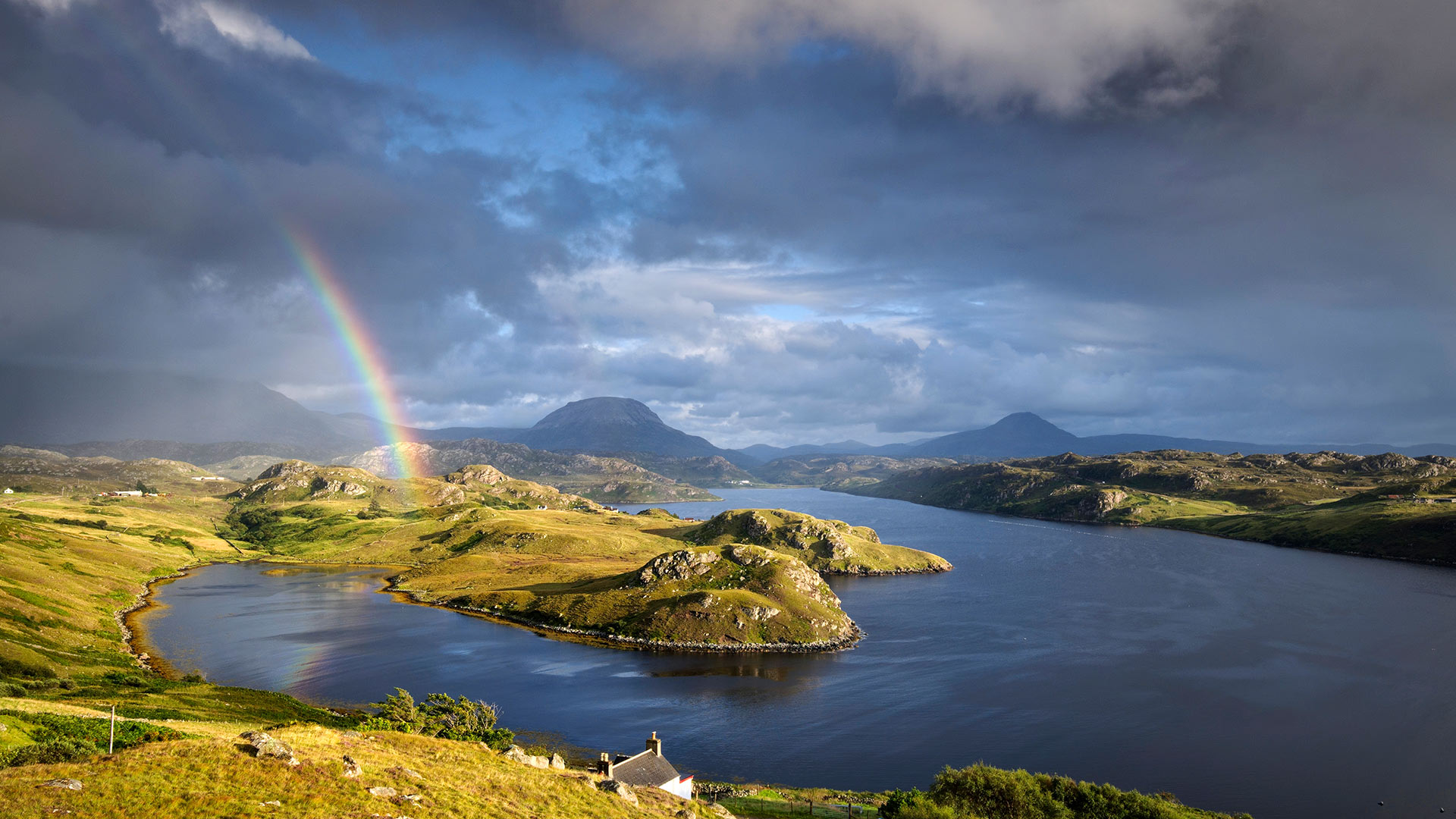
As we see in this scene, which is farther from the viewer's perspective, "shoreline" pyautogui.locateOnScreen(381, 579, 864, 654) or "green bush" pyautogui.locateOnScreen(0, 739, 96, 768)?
"shoreline" pyautogui.locateOnScreen(381, 579, 864, 654)

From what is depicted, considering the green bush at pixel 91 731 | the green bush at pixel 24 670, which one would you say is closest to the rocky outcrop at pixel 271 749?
the green bush at pixel 91 731

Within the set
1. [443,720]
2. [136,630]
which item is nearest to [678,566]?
[443,720]

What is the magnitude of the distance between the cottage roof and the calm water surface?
25.5 m

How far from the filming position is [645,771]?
201ft

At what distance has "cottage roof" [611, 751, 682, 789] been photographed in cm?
5909

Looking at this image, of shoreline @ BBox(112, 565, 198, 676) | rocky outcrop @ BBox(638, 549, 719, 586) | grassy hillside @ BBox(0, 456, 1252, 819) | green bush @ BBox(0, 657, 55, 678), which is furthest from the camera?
rocky outcrop @ BBox(638, 549, 719, 586)

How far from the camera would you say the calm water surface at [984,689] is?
89.6 meters

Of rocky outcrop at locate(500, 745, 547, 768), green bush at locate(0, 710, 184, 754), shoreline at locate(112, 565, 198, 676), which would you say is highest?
green bush at locate(0, 710, 184, 754)

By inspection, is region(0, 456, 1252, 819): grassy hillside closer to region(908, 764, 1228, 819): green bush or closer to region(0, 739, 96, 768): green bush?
region(0, 739, 96, 768): green bush

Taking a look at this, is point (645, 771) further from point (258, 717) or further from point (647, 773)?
point (258, 717)

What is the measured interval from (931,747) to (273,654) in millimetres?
120848

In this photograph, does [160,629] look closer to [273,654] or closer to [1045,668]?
[273,654]

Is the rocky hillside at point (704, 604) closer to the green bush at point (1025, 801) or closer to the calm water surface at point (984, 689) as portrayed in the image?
the calm water surface at point (984, 689)

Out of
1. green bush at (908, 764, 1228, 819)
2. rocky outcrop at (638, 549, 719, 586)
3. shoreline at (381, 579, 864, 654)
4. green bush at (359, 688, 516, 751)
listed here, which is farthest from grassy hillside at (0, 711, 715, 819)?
rocky outcrop at (638, 549, 719, 586)
